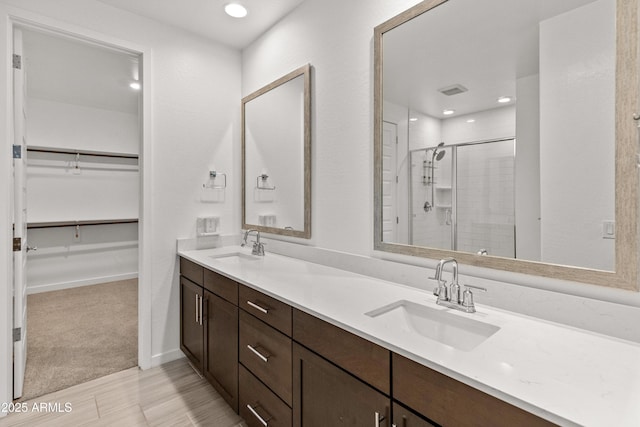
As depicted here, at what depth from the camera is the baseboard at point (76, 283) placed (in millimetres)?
4129

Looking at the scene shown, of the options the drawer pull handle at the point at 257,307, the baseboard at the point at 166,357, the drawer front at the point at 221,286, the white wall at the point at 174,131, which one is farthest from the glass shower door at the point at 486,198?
the baseboard at the point at 166,357

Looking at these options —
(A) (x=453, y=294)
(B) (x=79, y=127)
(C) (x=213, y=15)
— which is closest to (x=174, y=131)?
(C) (x=213, y=15)

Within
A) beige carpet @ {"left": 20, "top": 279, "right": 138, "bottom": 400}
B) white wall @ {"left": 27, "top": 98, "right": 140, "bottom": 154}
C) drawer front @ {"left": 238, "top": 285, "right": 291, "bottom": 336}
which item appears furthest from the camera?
white wall @ {"left": 27, "top": 98, "right": 140, "bottom": 154}

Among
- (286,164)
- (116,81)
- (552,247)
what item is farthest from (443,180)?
(116,81)

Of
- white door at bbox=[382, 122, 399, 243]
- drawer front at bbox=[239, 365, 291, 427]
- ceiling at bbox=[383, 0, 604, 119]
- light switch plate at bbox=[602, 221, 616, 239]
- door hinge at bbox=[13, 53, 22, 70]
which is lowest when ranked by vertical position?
drawer front at bbox=[239, 365, 291, 427]

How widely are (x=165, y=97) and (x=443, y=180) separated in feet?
6.98

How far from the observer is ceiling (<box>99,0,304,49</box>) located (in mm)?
2158

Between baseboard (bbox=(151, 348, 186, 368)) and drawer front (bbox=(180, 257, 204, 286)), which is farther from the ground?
drawer front (bbox=(180, 257, 204, 286))

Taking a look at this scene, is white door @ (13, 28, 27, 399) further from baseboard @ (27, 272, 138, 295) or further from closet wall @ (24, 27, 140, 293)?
baseboard @ (27, 272, 138, 295)

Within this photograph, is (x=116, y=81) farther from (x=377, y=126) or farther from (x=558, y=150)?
(x=558, y=150)

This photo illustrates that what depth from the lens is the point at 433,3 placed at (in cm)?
142

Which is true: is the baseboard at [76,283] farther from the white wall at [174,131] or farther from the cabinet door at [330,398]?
the cabinet door at [330,398]

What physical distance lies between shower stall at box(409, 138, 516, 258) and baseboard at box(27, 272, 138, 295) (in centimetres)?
489

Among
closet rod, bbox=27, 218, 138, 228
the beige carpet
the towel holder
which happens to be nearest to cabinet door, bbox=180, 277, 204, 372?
the beige carpet
